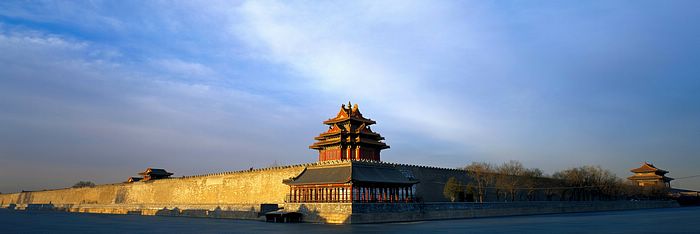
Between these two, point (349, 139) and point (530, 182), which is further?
point (530, 182)

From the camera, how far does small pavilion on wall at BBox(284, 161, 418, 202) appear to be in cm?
3841

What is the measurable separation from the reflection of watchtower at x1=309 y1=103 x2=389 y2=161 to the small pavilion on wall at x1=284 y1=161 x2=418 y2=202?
4.25 m

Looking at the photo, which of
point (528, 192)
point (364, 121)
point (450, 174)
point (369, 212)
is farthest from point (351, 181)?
point (528, 192)

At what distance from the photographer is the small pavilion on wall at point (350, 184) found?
3841 cm

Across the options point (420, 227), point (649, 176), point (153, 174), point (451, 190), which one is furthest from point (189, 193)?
point (649, 176)

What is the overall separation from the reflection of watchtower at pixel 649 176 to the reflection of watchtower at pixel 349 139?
213 feet

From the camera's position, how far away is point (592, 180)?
69.9 meters

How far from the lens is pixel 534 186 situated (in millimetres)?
62031

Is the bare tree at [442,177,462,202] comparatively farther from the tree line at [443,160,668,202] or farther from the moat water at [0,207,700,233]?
the moat water at [0,207,700,233]

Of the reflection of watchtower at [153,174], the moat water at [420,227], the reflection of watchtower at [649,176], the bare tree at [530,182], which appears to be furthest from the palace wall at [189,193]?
the reflection of watchtower at [649,176]

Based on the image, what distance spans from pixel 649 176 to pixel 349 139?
70.7 metres

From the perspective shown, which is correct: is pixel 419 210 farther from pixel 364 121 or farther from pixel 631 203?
pixel 631 203

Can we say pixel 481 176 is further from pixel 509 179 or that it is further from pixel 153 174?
pixel 153 174

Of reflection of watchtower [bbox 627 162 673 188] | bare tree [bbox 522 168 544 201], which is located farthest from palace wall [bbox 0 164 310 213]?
reflection of watchtower [bbox 627 162 673 188]
